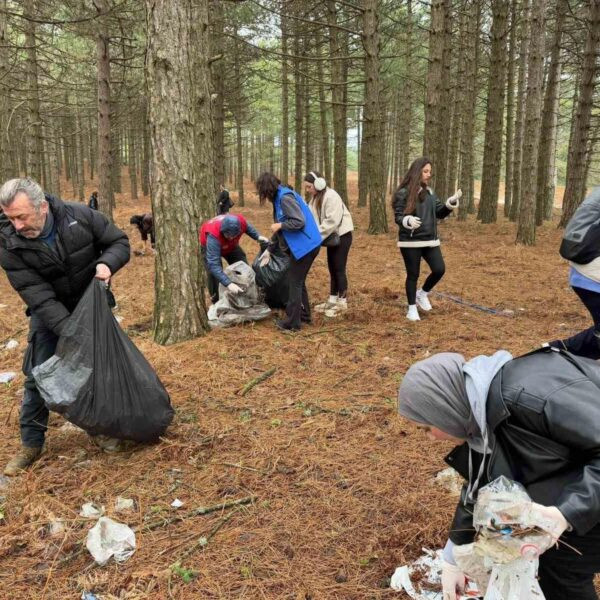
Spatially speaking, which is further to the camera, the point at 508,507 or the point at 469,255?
the point at 469,255

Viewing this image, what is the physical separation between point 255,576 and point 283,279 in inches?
157

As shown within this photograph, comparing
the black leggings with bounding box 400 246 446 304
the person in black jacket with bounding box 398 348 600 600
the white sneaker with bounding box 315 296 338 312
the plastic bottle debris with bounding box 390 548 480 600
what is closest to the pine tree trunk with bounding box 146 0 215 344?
the white sneaker with bounding box 315 296 338 312

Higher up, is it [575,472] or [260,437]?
[575,472]

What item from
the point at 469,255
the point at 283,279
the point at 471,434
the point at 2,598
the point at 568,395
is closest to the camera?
the point at 568,395

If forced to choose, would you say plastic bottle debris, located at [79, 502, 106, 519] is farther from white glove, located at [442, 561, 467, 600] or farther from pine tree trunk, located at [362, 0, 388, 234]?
pine tree trunk, located at [362, 0, 388, 234]

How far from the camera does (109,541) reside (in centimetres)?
257

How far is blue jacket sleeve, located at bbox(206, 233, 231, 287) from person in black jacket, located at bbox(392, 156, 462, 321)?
78.4 inches

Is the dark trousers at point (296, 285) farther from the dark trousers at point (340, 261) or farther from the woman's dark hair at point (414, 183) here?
the woman's dark hair at point (414, 183)

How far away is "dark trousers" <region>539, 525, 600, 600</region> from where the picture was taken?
154 centimetres

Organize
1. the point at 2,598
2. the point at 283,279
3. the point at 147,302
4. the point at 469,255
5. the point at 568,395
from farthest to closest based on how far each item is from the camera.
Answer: the point at 469,255 < the point at 147,302 < the point at 283,279 < the point at 2,598 < the point at 568,395

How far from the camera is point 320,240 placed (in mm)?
5457

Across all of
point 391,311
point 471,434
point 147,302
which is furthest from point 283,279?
point 471,434

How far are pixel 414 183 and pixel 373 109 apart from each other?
6.61 meters

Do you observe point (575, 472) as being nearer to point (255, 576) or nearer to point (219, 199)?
point (255, 576)
